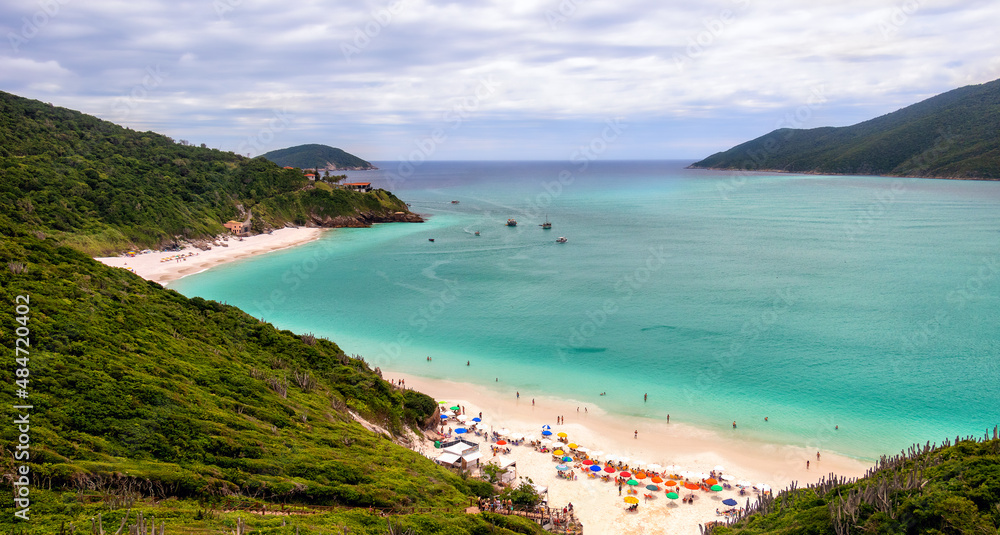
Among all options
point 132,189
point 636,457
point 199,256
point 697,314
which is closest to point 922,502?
point 636,457

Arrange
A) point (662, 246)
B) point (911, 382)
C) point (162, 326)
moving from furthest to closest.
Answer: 1. point (662, 246)
2. point (911, 382)
3. point (162, 326)

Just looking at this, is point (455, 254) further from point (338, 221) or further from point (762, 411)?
point (762, 411)

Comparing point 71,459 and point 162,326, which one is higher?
point 162,326

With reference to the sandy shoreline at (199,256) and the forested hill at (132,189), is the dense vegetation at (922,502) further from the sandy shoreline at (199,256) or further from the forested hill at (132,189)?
the forested hill at (132,189)

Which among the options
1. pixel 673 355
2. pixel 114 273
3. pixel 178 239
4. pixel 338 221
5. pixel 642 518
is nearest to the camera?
pixel 642 518

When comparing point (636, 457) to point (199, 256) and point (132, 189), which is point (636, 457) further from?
point (132, 189)

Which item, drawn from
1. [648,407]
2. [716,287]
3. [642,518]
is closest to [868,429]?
[648,407]

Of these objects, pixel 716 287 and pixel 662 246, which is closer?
pixel 716 287

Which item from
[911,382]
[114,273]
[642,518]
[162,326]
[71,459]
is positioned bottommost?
[642,518]
